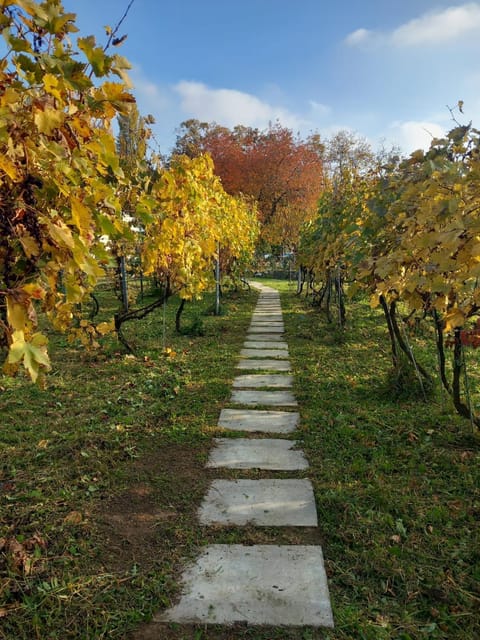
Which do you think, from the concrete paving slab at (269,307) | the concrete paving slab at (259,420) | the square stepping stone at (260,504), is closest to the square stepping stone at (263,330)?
the concrete paving slab at (269,307)

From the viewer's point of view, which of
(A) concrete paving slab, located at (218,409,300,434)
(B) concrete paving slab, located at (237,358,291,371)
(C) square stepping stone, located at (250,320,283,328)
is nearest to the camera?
(A) concrete paving slab, located at (218,409,300,434)

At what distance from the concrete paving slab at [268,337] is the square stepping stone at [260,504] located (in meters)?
4.20

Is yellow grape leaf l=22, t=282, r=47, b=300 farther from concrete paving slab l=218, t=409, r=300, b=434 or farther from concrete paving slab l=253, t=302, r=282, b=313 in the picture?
concrete paving slab l=253, t=302, r=282, b=313

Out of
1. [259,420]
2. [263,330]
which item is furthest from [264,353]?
[259,420]

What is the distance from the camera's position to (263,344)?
21.4 feet

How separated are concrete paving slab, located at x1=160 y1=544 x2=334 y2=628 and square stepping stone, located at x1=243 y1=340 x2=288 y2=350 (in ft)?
14.1

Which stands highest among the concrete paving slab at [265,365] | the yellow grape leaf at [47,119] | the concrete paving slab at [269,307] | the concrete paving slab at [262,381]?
the yellow grape leaf at [47,119]

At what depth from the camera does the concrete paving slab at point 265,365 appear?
5180mm

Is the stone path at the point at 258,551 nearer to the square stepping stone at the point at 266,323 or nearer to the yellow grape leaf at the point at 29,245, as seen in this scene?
the yellow grape leaf at the point at 29,245

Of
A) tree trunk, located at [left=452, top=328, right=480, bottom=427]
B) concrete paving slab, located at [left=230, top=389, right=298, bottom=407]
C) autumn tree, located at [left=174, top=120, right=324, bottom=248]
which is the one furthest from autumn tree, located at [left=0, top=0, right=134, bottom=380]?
autumn tree, located at [left=174, top=120, right=324, bottom=248]

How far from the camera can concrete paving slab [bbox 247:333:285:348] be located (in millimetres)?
6812

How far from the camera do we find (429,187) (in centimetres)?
220

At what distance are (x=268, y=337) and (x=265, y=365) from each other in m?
1.73

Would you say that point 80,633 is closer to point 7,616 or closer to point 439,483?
point 7,616
